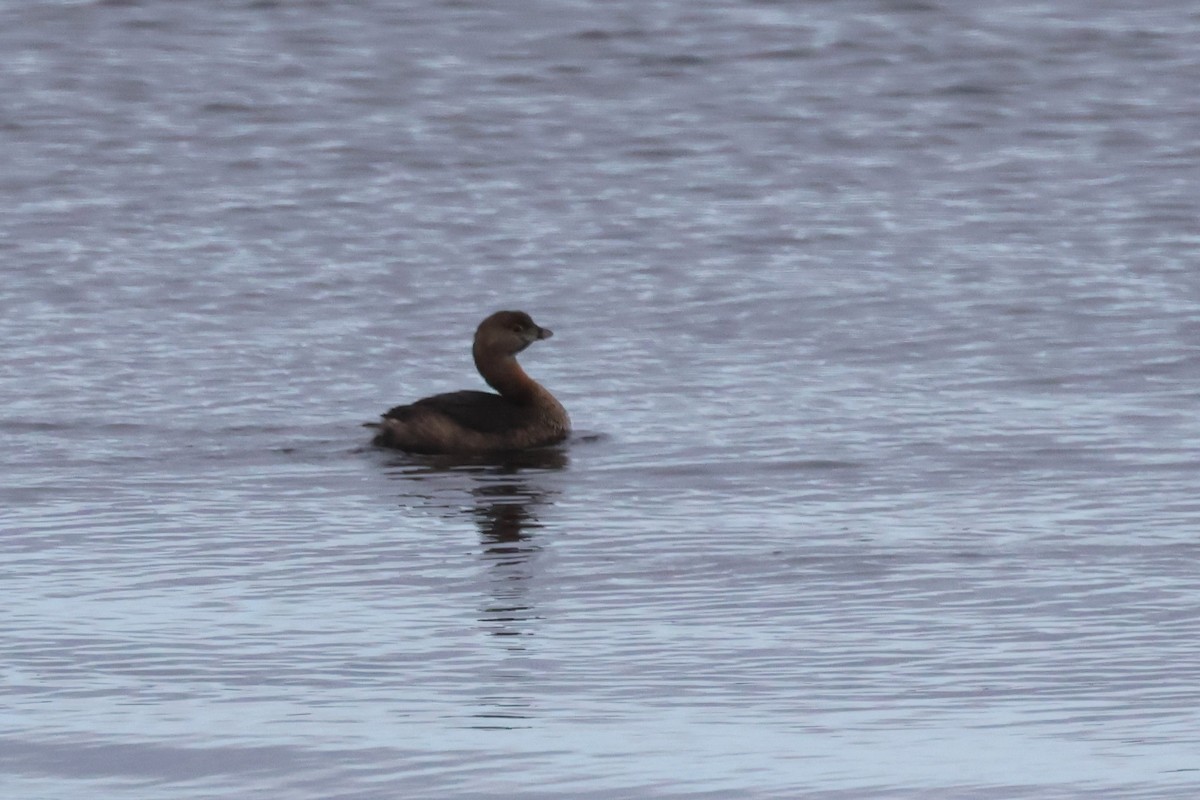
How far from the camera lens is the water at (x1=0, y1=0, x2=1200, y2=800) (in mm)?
7602

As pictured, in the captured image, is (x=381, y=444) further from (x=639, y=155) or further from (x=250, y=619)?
(x=639, y=155)

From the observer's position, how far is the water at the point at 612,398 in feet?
24.9

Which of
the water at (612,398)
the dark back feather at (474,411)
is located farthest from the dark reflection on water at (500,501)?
the dark back feather at (474,411)

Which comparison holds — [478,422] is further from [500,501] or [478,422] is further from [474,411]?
[500,501]

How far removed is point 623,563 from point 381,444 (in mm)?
3505

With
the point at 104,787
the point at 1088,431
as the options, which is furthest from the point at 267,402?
the point at 104,787

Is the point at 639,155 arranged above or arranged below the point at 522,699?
below

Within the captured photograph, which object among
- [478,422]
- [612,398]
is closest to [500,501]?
[478,422]

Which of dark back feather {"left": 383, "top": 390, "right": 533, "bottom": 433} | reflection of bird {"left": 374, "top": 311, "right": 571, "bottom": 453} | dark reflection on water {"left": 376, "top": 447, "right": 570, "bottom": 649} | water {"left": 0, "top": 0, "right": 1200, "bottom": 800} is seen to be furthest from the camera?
dark back feather {"left": 383, "top": 390, "right": 533, "bottom": 433}

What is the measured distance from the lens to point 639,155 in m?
23.7

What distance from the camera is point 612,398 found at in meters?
14.7

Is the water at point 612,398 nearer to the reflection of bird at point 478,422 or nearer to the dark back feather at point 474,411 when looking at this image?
the reflection of bird at point 478,422

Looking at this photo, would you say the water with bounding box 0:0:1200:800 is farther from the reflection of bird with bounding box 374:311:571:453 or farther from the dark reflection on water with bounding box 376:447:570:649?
the reflection of bird with bounding box 374:311:571:453

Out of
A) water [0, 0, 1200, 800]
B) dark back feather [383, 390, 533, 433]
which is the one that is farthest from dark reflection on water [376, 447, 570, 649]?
dark back feather [383, 390, 533, 433]
